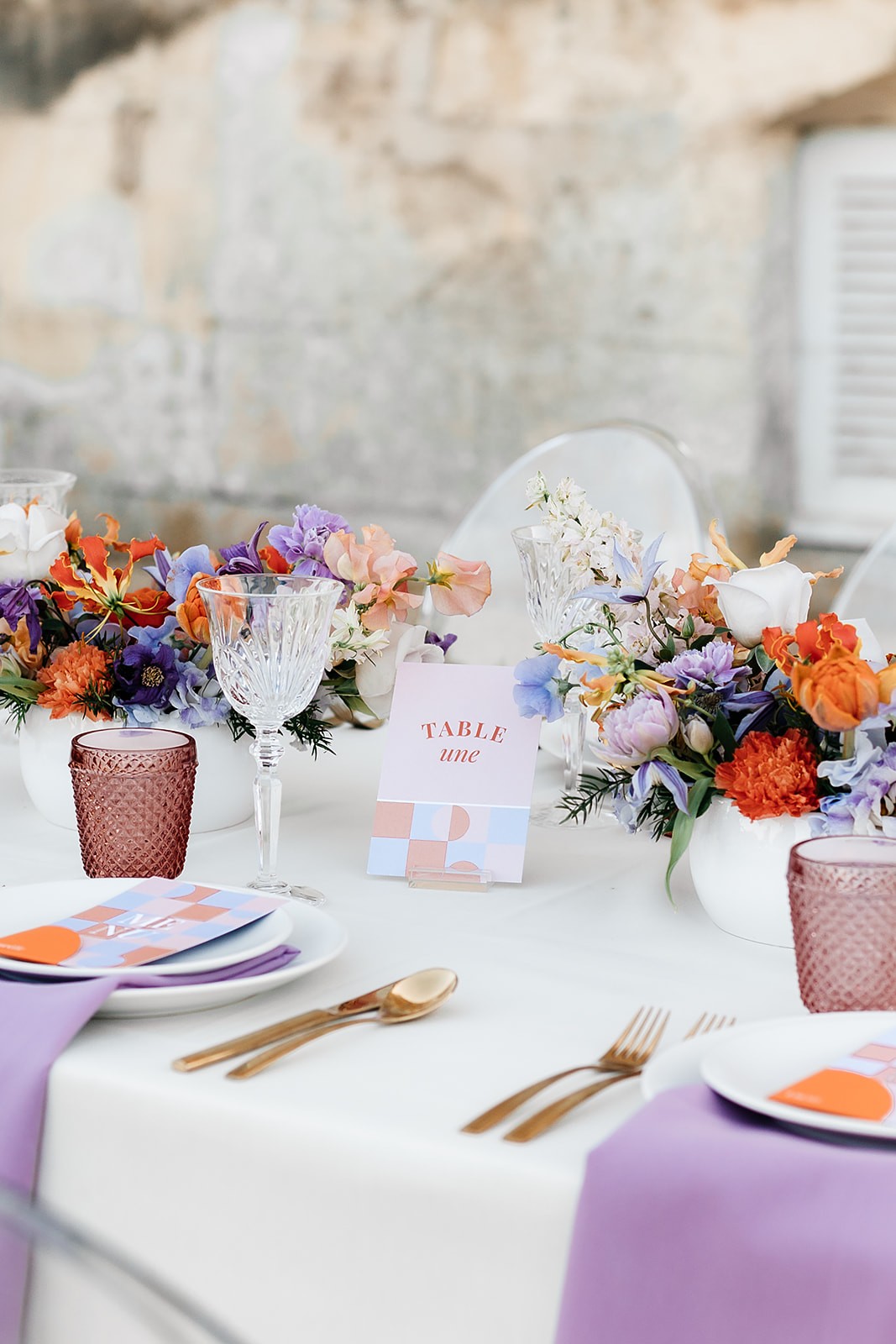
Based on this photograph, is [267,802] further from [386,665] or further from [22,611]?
[22,611]

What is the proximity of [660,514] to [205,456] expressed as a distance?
88.0 inches

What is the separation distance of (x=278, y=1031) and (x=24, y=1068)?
12 centimetres

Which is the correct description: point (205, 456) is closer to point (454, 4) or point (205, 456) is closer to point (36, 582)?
point (454, 4)

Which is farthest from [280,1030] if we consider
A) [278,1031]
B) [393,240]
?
[393,240]

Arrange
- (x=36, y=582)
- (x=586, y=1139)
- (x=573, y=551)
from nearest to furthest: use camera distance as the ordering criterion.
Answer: (x=586, y=1139)
(x=573, y=551)
(x=36, y=582)

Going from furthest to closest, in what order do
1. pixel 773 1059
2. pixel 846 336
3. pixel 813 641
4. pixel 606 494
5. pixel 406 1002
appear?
1. pixel 846 336
2. pixel 606 494
3. pixel 813 641
4. pixel 406 1002
5. pixel 773 1059

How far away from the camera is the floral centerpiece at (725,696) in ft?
2.92

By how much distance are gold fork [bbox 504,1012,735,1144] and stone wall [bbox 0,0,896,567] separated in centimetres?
260

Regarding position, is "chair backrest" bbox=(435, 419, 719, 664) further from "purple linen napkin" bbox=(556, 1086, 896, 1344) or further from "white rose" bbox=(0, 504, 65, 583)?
"purple linen napkin" bbox=(556, 1086, 896, 1344)

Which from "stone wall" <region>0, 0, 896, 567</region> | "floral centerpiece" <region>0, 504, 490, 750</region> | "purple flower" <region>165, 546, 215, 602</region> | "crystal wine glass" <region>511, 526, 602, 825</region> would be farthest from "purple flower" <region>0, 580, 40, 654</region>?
"stone wall" <region>0, 0, 896, 567</region>

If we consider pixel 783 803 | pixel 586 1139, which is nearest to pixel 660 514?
pixel 783 803

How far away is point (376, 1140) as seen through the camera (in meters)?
0.67

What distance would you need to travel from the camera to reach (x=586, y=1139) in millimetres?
664

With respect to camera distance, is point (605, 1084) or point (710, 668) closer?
point (605, 1084)
